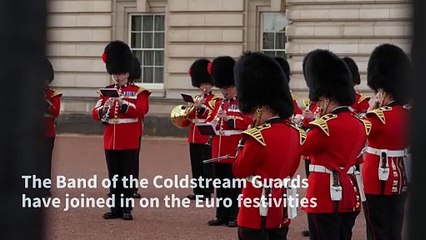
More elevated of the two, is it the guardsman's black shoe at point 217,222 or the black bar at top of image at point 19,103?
the black bar at top of image at point 19,103

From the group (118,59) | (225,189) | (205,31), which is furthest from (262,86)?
(205,31)

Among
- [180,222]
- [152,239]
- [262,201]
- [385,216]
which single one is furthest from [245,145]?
[180,222]

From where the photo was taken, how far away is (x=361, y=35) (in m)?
14.4

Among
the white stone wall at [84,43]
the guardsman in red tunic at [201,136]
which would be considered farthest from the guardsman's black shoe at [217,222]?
the white stone wall at [84,43]

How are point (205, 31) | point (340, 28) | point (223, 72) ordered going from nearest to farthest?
point (223, 72), point (340, 28), point (205, 31)

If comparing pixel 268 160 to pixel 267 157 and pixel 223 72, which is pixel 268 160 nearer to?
pixel 267 157

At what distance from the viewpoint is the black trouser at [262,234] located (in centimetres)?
394

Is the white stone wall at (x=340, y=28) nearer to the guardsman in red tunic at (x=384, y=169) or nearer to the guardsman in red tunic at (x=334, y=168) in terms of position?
the guardsman in red tunic at (x=384, y=169)

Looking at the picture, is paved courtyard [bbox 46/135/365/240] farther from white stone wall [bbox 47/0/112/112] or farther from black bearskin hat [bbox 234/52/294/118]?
white stone wall [bbox 47/0/112/112]

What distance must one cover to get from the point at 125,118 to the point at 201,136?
4.52ft

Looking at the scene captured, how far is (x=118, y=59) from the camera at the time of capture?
Result: 23.1 feet

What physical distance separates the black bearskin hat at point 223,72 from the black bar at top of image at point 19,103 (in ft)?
19.7

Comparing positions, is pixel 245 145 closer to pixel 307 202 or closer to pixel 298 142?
pixel 298 142

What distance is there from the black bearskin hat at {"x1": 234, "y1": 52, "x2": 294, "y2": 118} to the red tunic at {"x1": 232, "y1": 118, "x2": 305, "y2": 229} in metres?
0.11
